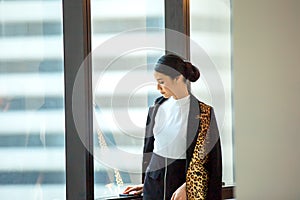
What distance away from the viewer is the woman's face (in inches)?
104

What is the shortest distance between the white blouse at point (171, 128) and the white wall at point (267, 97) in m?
0.34

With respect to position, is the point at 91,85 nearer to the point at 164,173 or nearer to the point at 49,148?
the point at 49,148

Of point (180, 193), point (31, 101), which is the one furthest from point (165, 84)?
point (31, 101)

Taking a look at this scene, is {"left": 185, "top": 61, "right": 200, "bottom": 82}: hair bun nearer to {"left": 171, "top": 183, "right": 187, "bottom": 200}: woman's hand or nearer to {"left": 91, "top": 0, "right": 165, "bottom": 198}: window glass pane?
{"left": 91, "top": 0, "right": 165, "bottom": 198}: window glass pane

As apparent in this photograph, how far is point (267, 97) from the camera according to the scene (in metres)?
2.88

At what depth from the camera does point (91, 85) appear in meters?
2.76

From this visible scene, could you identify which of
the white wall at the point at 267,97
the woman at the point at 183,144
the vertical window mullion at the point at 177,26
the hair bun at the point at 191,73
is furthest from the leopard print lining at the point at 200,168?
the vertical window mullion at the point at 177,26

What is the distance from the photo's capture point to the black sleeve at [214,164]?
266 cm

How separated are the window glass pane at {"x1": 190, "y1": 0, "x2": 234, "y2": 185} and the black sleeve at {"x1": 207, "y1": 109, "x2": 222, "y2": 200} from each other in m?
0.35

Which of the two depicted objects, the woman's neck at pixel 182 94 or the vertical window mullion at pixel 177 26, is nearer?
the woman's neck at pixel 182 94

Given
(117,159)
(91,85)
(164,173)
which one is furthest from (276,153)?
(91,85)

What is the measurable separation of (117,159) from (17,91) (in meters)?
0.58

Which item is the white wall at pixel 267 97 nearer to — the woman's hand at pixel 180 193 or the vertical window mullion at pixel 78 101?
the woman's hand at pixel 180 193

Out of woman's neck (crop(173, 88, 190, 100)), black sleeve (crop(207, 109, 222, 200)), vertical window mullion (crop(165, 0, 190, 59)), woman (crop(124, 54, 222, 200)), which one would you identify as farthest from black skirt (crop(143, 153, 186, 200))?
vertical window mullion (crop(165, 0, 190, 59))
